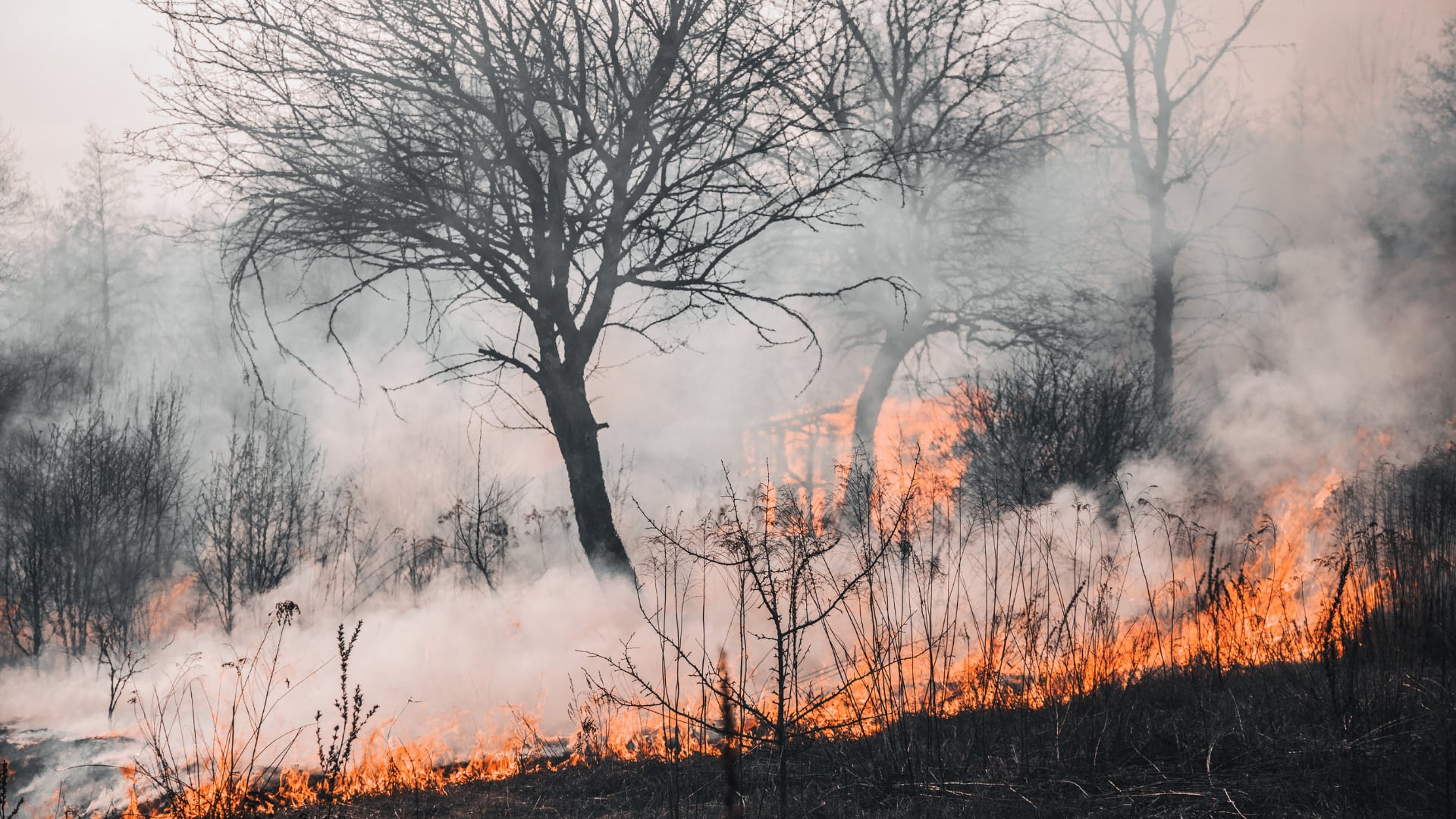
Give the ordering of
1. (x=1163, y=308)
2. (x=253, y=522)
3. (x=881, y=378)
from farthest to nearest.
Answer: (x=1163, y=308)
(x=881, y=378)
(x=253, y=522)

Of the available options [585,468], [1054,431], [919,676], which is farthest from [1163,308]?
[585,468]

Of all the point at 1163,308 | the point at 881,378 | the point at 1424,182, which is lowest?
A: the point at 881,378

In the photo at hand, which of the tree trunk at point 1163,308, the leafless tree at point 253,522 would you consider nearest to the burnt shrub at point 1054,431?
the tree trunk at point 1163,308

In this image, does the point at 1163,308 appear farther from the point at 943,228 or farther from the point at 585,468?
the point at 585,468

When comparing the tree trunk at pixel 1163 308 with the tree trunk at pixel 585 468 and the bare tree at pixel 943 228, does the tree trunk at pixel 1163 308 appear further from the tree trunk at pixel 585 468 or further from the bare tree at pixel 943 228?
the tree trunk at pixel 585 468

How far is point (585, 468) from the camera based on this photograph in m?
6.34

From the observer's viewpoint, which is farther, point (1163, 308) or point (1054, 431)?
point (1163, 308)

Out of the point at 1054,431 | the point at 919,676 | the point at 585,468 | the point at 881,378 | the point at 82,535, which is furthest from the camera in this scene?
the point at 881,378

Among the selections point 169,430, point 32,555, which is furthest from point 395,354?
point 32,555

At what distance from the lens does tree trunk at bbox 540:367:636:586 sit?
20.6 ft

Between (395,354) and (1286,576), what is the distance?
14.8 meters

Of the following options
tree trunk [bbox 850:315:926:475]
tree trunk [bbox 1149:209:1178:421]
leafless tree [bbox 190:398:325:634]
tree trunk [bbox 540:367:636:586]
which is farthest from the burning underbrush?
tree trunk [bbox 850:315:926:475]

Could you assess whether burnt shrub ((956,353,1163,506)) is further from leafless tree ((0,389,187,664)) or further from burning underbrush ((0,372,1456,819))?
leafless tree ((0,389,187,664))

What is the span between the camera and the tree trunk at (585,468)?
629 cm
